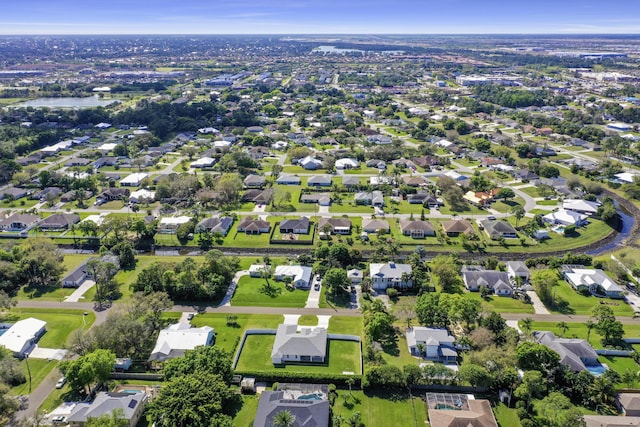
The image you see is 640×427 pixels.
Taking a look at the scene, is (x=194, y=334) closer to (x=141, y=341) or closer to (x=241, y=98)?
(x=141, y=341)

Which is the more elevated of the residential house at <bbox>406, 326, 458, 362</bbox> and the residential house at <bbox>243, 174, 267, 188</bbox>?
the residential house at <bbox>243, 174, 267, 188</bbox>

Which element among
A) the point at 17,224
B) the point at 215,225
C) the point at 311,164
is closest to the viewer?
the point at 215,225

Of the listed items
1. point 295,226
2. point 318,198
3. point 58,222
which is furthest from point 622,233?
point 58,222

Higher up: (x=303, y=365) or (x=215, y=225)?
(x=215, y=225)

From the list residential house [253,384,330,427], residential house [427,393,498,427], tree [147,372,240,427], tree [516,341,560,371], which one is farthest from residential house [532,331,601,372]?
tree [147,372,240,427]

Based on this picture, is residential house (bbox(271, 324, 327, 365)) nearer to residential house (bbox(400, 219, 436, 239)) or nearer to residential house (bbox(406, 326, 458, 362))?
residential house (bbox(406, 326, 458, 362))

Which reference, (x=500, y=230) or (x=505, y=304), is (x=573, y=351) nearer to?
(x=505, y=304)
